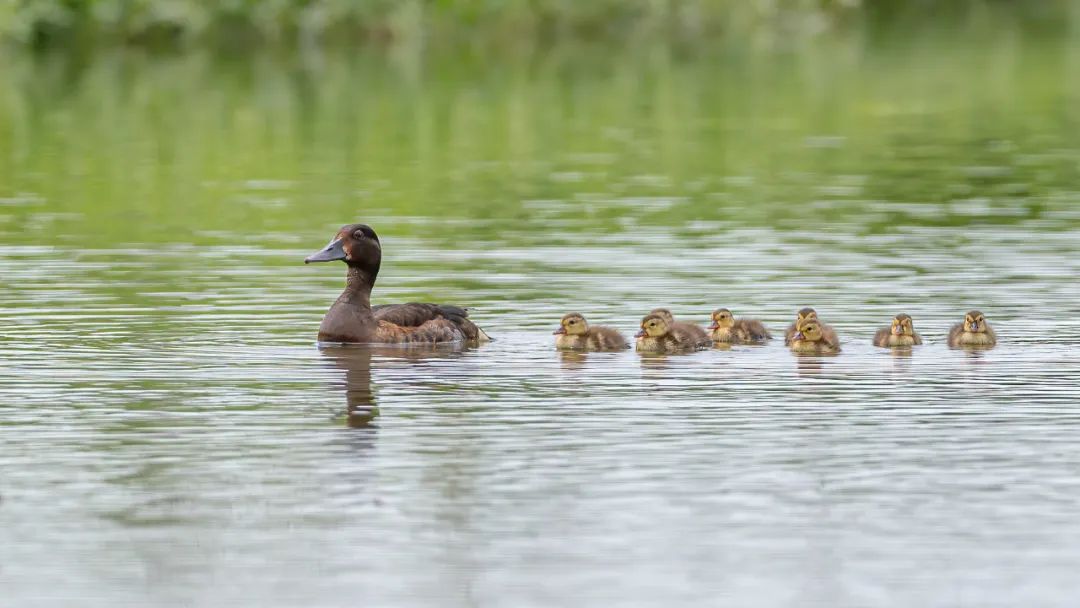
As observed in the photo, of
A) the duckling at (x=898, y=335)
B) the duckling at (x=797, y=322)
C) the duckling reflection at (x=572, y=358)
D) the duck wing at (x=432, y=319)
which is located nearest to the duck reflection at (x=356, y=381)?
the duck wing at (x=432, y=319)

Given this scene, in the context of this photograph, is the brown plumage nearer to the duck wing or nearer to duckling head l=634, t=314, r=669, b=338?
the duck wing

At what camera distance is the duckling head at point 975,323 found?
672 inches

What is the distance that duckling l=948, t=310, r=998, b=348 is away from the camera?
1711cm

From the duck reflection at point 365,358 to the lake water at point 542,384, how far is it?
2.1 inches

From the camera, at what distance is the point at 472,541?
1166 centimetres

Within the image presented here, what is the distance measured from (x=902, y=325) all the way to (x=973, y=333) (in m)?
0.52

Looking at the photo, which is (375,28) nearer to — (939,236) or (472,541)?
(939,236)

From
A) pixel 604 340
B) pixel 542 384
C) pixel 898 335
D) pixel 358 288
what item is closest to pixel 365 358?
pixel 358 288

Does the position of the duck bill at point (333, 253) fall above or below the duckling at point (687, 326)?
above

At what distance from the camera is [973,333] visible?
17.2 meters

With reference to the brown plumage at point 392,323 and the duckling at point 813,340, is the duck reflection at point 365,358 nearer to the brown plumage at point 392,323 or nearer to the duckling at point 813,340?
the brown plumage at point 392,323

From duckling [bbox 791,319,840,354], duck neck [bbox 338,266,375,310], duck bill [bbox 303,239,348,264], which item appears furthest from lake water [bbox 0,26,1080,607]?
duck bill [bbox 303,239,348,264]

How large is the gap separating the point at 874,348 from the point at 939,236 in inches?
317

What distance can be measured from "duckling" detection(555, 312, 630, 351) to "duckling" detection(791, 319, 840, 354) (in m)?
1.38
